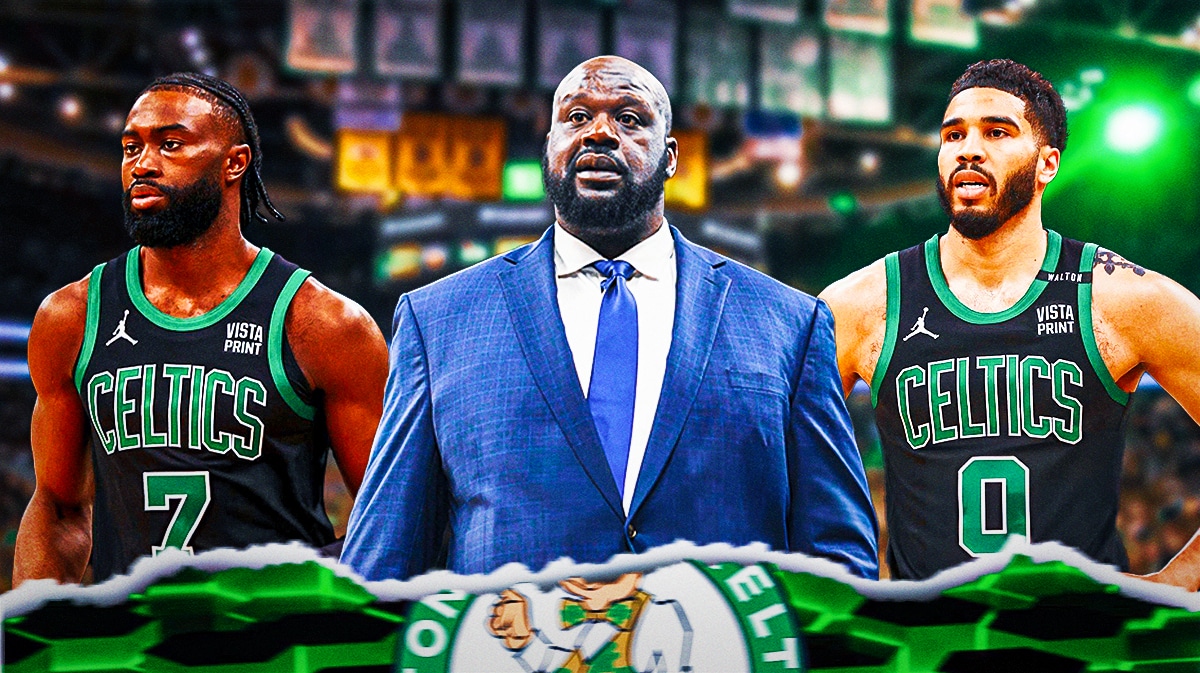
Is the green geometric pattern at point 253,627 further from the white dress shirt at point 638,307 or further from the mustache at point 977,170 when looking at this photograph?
the mustache at point 977,170

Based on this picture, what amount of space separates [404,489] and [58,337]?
3.57ft

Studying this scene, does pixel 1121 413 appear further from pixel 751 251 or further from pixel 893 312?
pixel 751 251

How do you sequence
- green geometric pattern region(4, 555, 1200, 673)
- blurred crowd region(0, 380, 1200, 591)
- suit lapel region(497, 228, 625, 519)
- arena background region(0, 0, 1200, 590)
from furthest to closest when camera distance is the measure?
blurred crowd region(0, 380, 1200, 591)
arena background region(0, 0, 1200, 590)
suit lapel region(497, 228, 625, 519)
green geometric pattern region(4, 555, 1200, 673)

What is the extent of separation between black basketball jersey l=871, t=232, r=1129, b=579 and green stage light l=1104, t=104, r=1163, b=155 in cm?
409

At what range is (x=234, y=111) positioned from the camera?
2.83 metres

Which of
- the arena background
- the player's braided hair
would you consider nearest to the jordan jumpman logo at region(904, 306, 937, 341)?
the player's braided hair

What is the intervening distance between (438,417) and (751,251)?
641 centimetres

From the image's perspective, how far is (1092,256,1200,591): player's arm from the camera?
2797 millimetres

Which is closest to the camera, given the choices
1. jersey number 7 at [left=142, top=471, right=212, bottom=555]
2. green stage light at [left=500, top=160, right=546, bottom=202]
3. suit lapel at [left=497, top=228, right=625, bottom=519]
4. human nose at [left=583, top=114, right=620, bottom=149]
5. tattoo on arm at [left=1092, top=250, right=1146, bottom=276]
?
suit lapel at [left=497, top=228, right=625, bottom=519]

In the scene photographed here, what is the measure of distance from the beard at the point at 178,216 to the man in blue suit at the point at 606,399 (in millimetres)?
759

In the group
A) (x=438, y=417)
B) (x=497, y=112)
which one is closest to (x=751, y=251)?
(x=497, y=112)

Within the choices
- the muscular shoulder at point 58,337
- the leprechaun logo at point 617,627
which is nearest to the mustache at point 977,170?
the leprechaun logo at point 617,627

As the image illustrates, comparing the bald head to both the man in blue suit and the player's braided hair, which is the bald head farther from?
the player's braided hair

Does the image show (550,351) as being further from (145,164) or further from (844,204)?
(844,204)
